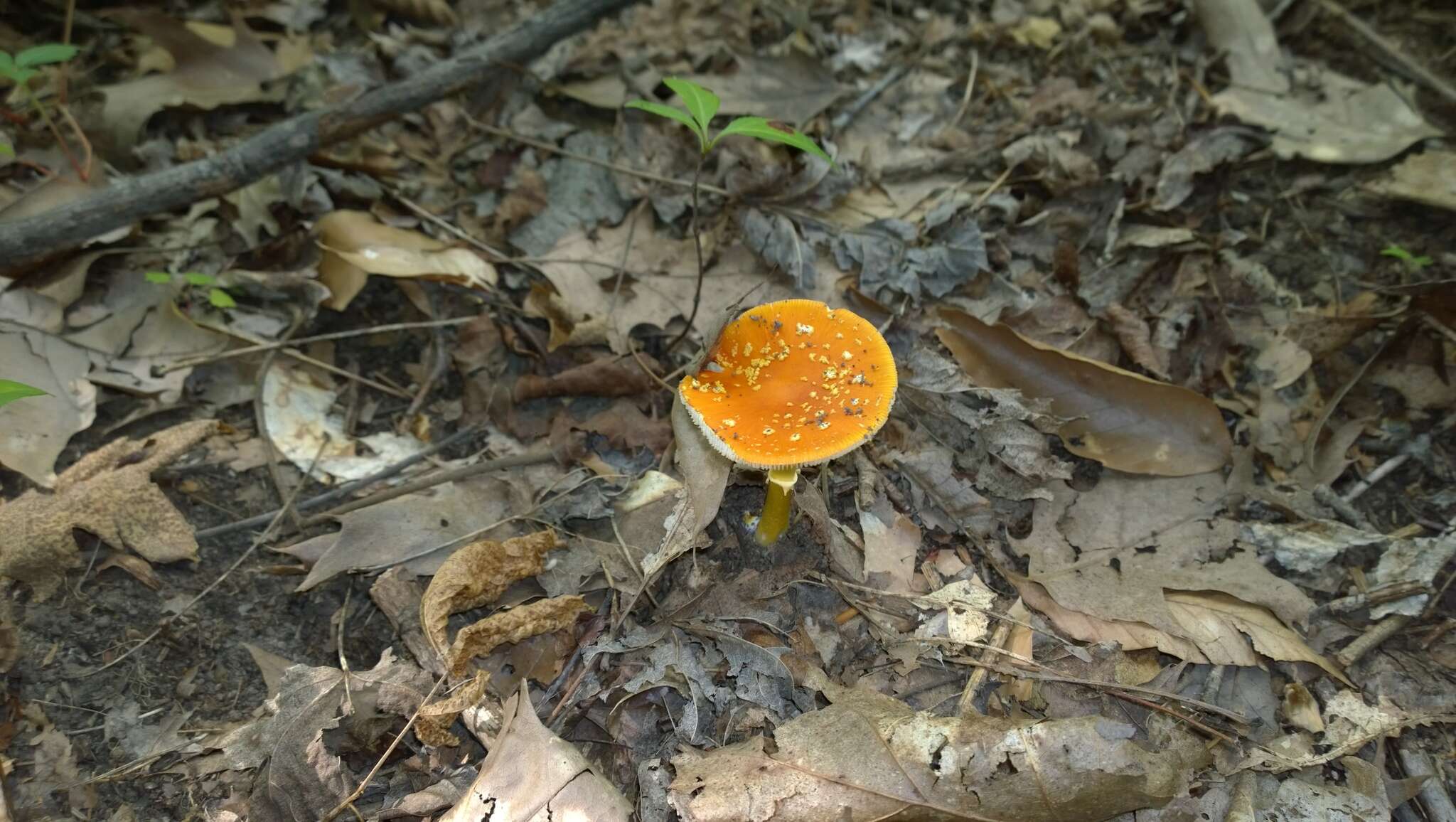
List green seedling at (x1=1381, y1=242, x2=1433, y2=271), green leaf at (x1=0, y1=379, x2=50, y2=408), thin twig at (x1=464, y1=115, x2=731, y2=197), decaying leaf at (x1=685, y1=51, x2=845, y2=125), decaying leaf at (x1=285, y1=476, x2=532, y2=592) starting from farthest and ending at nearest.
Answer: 1. decaying leaf at (x1=685, y1=51, x2=845, y2=125)
2. thin twig at (x1=464, y1=115, x2=731, y2=197)
3. green seedling at (x1=1381, y1=242, x2=1433, y2=271)
4. decaying leaf at (x1=285, y1=476, x2=532, y2=592)
5. green leaf at (x1=0, y1=379, x2=50, y2=408)

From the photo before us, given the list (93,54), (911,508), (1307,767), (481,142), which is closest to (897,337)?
(911,508)

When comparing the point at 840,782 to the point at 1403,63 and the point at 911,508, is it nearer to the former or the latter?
the point at 911,508

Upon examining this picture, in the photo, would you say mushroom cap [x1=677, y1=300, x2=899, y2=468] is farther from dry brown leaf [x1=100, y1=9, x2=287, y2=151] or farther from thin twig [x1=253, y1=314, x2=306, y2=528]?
dry brown leaf [x1=100, y1=9, x2=287, y2=151]

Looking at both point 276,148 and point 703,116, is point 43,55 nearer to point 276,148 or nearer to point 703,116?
point 276,148

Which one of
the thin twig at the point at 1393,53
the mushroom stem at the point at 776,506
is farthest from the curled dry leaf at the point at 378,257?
the thin twig at the point at 1393,53

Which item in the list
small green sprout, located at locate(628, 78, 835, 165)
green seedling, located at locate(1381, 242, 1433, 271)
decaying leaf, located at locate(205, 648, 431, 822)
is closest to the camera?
decaying leaf, located at locate(205, 648, 431, 822)

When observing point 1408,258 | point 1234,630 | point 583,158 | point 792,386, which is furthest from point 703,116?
point 1408,258

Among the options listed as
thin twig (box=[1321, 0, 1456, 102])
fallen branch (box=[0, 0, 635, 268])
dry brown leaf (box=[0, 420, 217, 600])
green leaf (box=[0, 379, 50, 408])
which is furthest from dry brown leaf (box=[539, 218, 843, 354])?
thin twig (box=[1321, 0, 1456, 102])
